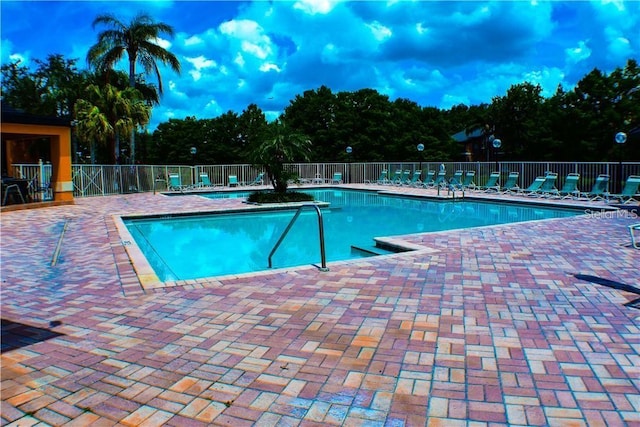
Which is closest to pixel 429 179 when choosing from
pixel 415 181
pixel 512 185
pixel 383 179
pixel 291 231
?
pixel 415 181

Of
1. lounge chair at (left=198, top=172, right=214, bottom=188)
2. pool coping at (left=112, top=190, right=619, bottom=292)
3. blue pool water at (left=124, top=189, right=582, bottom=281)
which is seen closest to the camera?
pool coping at (left=112, top=190, right=619, bottom=292)

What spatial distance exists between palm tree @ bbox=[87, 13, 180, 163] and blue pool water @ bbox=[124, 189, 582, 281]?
39.1ft

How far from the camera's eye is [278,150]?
1444 centimetres

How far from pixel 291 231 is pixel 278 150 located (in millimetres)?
4495

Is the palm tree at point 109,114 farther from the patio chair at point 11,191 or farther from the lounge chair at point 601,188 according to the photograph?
the lounge chair at point 601,188

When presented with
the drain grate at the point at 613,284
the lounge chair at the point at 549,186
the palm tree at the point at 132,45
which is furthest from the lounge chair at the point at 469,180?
the palm tree at the point at 132,45

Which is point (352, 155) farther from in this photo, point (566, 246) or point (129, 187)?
Result: point (566, 246)

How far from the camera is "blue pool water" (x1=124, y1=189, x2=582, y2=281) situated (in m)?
7.58

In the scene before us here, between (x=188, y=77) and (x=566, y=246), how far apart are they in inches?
813

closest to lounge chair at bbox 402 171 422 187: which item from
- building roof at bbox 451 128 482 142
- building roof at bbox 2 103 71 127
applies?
building roof at bbox 2 103 71 127

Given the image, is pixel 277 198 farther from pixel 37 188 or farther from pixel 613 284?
pixel 613 284

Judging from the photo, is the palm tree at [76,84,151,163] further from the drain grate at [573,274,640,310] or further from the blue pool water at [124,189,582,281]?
the drain grate at [573,274,640,310]

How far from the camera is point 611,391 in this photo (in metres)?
2.47

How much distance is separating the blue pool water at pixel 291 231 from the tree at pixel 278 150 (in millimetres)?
1744
